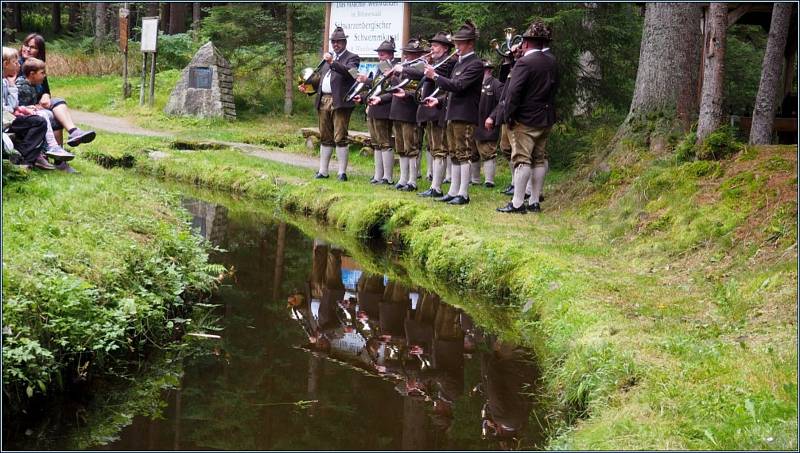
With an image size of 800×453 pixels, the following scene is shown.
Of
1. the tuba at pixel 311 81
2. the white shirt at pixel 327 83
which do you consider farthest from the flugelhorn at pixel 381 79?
the tuba at pixel 311 81

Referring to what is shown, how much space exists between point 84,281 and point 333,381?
173 cm

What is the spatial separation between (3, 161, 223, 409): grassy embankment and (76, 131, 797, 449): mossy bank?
2443mm

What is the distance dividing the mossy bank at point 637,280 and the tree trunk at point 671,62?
74 cm

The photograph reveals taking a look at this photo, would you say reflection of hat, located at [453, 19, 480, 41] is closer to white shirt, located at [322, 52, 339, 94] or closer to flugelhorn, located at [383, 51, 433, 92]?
flugelhorn, located at [383, 51, 433, 92]

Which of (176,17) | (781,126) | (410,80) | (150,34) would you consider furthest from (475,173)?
(176,17)

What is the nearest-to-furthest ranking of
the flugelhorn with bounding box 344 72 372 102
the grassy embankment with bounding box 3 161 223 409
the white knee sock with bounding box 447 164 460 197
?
the grassy embankment with bounding box 3 161 223 409 → the white knee sock with bounding box 447 164 460 197 → the flugelhorn with bounding box 344 72 372 102

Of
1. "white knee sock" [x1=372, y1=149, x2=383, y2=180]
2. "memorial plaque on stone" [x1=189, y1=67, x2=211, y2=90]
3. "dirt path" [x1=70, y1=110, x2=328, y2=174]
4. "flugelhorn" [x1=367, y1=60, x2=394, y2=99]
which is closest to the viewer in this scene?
"flugelhorn" [x1=367, y1=60, x2=394, y2=99]

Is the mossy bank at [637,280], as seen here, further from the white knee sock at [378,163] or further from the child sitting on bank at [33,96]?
the child sitting on bank at [33,96]

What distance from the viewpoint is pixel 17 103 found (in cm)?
1052

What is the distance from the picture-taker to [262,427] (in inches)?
215

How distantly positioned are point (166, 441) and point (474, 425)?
5.74ft

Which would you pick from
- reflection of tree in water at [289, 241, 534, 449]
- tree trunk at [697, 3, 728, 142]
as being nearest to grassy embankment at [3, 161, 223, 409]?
reflection of tree in water at [289, 241, 534, 449]

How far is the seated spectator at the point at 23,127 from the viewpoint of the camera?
1027 cm

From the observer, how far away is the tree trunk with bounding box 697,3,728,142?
998 centimetres
